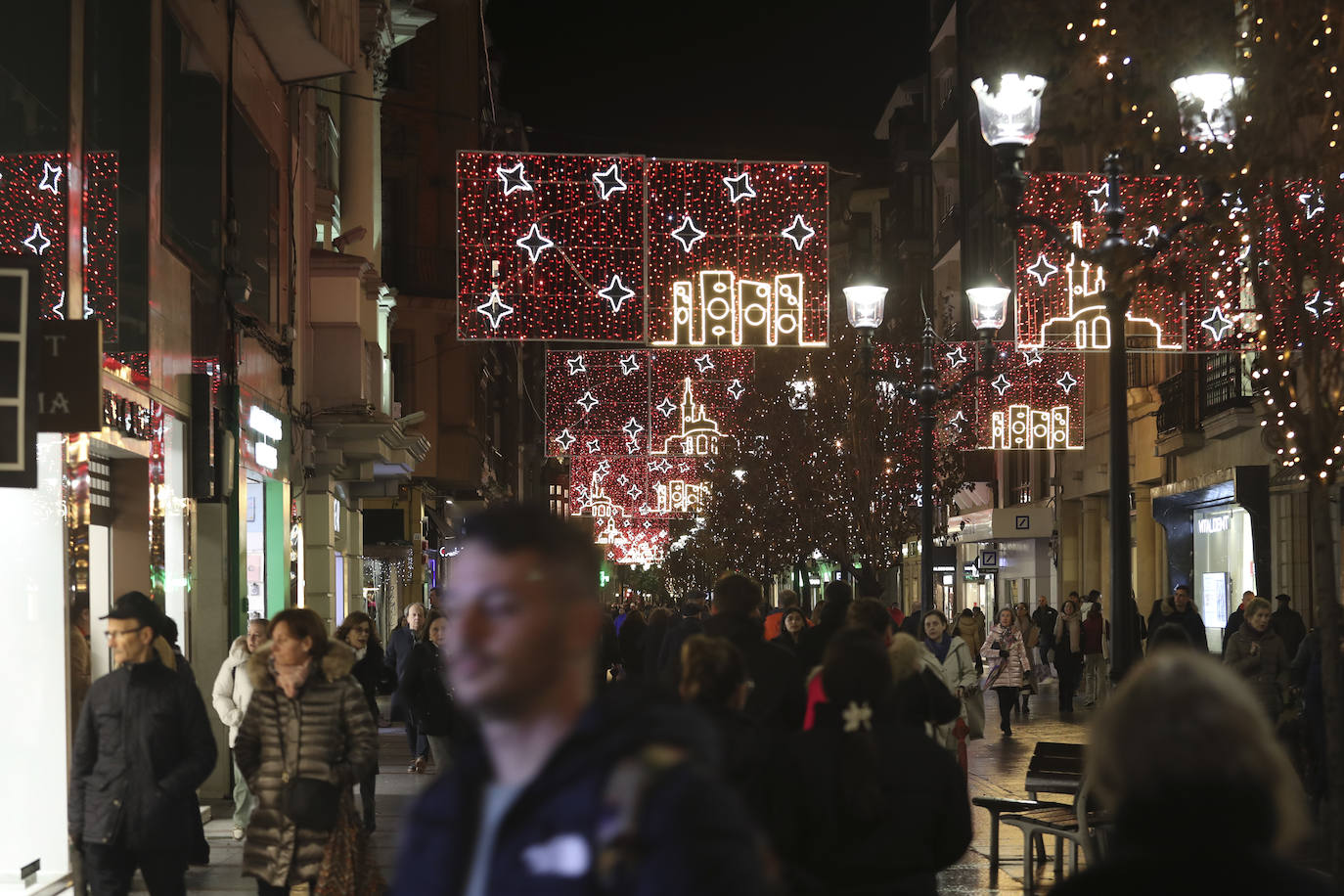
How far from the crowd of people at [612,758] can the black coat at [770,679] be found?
0.6 inches

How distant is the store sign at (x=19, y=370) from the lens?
28.0 feet

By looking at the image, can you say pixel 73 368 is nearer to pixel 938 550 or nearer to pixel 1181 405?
pixel 1181 405

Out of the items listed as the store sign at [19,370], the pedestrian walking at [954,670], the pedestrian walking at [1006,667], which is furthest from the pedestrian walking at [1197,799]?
the pedestrian walking at [1006,667]

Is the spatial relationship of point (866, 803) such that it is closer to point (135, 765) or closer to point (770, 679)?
point (770, 679)

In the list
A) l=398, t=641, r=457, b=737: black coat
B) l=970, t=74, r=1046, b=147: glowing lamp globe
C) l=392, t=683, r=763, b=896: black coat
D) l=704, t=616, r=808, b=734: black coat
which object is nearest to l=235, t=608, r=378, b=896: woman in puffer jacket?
l=704, t=616, r=808, b=734: black coat

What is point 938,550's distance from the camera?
40.3m

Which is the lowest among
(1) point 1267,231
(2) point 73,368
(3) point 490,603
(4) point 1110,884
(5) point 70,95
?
(4) point 1110,884

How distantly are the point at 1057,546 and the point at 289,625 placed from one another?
40144 millimetres

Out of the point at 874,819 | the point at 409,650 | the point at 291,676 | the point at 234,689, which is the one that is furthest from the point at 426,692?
the point at 874,819

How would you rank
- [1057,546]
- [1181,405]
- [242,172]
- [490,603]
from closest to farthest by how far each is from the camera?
[490,603], [242,172], [1181,405], [1057,546]

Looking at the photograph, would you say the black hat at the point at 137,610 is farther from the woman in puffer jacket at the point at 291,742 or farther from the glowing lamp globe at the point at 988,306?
the glowing lamp globe at the point at 988,306

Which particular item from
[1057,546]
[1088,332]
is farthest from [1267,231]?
[1057,546]

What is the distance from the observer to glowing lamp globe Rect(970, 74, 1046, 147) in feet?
43.0

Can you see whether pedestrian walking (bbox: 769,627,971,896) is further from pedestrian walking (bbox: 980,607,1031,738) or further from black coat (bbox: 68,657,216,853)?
pedestrian walking (bbox: 980,607,1031,738)
